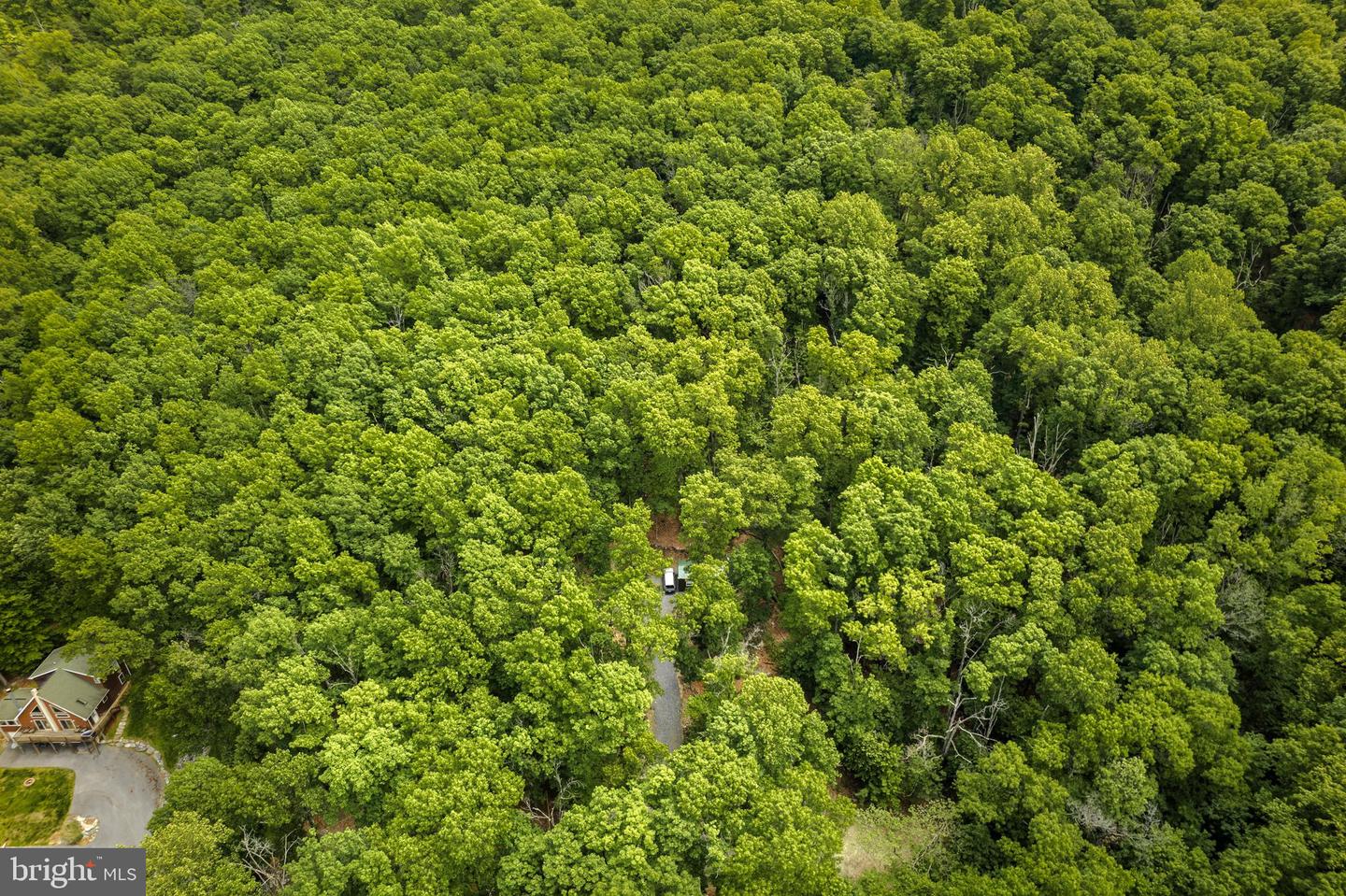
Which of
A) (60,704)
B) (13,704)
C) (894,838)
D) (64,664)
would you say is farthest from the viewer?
(64,664)

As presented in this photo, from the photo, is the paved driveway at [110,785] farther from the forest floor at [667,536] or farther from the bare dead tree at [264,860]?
the forest floor at [667,536]

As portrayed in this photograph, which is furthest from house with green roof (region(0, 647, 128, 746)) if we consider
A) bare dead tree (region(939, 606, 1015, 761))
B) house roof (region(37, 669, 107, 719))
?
bare dead tree (region(939, 606, 1015, 761))

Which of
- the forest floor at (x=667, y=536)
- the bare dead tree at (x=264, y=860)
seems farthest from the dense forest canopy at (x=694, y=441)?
the forest floor at (x=667, y=536)

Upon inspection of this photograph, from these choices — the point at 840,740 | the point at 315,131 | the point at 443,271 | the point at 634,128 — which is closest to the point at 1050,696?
the point at 840,740

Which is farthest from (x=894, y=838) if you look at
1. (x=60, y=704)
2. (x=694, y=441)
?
(x=60, y=704)

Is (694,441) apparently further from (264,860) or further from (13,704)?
(13,704)

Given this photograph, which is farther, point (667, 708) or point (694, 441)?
point (694, 441)
